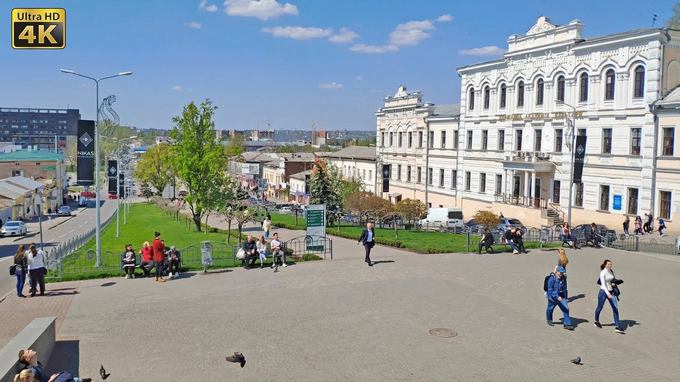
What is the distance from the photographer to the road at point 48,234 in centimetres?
2810

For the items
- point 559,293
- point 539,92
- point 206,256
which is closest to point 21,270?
point 206,256

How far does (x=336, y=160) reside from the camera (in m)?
85.6

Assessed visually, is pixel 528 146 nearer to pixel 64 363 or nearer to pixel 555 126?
pixel 555 126

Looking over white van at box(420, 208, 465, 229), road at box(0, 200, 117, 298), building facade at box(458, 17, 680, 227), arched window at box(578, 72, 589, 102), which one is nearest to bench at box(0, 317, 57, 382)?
road at box(0, 200, 117, 298)

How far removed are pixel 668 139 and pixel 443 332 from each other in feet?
92.4

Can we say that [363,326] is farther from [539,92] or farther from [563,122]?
[539,92]

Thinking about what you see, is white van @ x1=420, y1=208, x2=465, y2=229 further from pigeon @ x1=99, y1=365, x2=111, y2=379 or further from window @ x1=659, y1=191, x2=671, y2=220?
pigeon @ x1=99, y1=365, x2=111, y2=379

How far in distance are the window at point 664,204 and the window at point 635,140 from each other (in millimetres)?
3110

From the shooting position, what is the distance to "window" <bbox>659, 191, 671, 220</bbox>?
117 ft

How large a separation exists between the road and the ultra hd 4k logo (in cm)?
1043

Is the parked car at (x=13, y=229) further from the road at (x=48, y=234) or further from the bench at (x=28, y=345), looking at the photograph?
the bench at (x=28, y=345)

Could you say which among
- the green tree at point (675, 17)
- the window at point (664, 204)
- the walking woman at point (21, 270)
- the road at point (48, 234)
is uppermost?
the green tree at point (675, 17)

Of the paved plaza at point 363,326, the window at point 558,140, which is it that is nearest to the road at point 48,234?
the paved plaza at point 363,326

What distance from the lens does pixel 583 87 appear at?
41.5 m
